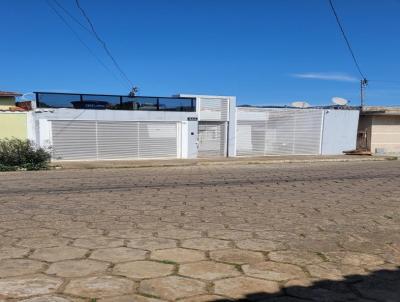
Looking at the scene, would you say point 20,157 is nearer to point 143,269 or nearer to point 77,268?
point 77,268

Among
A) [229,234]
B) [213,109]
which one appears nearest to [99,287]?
[229,234]

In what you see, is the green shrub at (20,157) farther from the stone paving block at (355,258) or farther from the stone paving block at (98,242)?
the stone paving block at (355,258)

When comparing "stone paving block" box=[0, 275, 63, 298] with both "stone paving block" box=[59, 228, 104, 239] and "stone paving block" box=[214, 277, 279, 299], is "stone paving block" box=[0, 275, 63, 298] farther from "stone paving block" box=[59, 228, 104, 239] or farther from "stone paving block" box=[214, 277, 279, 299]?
"stone paving block" box=[59, 228, 104, 239]

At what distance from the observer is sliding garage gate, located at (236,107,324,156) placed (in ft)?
97.0

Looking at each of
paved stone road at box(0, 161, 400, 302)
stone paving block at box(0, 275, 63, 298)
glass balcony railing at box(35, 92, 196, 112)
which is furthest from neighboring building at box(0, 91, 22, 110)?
stone paving block at box(0, 275, 63, 298)

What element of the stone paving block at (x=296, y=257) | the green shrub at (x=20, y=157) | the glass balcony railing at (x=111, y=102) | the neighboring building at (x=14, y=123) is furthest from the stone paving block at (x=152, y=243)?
the glass balcony railing at (x=111, y=102)

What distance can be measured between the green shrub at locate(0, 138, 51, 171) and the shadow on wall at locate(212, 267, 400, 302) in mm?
18946

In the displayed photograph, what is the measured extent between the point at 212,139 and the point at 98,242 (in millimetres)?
22834

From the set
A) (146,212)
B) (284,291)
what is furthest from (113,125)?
(284,291)

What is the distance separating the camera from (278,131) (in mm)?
30656

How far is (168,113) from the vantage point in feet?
88.8

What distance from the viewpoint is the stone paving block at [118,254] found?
5.41m

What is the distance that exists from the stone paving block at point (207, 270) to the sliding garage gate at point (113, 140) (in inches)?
814

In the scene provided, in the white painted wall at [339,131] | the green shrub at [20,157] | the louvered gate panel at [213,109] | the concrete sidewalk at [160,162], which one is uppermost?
the louvered gate panel at [213,109]
